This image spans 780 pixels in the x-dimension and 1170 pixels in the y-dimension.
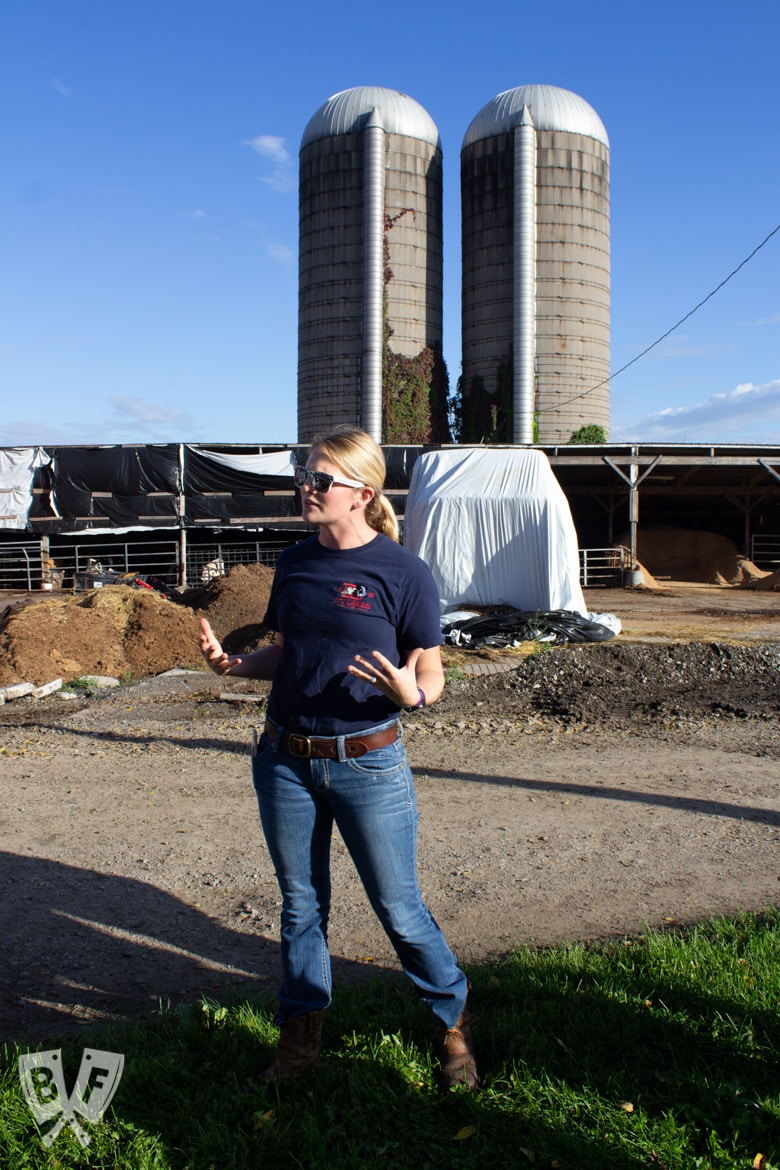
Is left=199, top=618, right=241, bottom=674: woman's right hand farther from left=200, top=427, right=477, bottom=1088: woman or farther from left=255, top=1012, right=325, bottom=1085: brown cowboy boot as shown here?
left=255, top=1012, right=325, bottom=1085: brown cowboy boot

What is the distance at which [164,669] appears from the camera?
11.5m

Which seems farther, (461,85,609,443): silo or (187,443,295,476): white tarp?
(461,85,609,443): silo

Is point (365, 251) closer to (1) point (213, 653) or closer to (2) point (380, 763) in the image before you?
(1) point (213, 653)

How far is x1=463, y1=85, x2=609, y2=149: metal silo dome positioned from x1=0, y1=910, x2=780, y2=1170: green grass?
34748 millimetres

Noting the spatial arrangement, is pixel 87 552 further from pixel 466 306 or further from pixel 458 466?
pixel 466 306

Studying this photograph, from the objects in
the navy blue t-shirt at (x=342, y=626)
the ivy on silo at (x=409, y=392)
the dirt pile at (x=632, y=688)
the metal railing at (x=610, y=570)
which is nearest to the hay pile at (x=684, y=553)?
the metal railing at (x=610, y=570)

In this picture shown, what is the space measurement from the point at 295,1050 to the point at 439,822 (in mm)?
2648

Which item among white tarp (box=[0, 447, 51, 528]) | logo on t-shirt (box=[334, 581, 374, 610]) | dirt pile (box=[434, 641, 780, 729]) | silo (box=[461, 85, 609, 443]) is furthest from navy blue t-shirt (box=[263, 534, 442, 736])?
silo (box=[461, 85, 609, 443])

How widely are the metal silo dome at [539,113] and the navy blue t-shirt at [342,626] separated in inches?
1352

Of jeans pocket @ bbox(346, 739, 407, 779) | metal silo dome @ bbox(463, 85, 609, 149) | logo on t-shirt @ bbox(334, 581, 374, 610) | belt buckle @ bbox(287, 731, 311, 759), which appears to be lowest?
jeans pocket @ bbox(346, 739, 407, 779)

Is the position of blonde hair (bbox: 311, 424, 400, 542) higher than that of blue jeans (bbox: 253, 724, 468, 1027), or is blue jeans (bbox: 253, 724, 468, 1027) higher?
blonde hair (bbox: 311, 424, 400, 542)

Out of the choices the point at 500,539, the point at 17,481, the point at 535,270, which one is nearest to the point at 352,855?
the point at 500,539

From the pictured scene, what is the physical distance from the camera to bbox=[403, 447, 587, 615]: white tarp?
50.2ft

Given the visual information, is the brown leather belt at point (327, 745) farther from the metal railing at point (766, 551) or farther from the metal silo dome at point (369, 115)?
the metal silo dome at point (369, 115)
